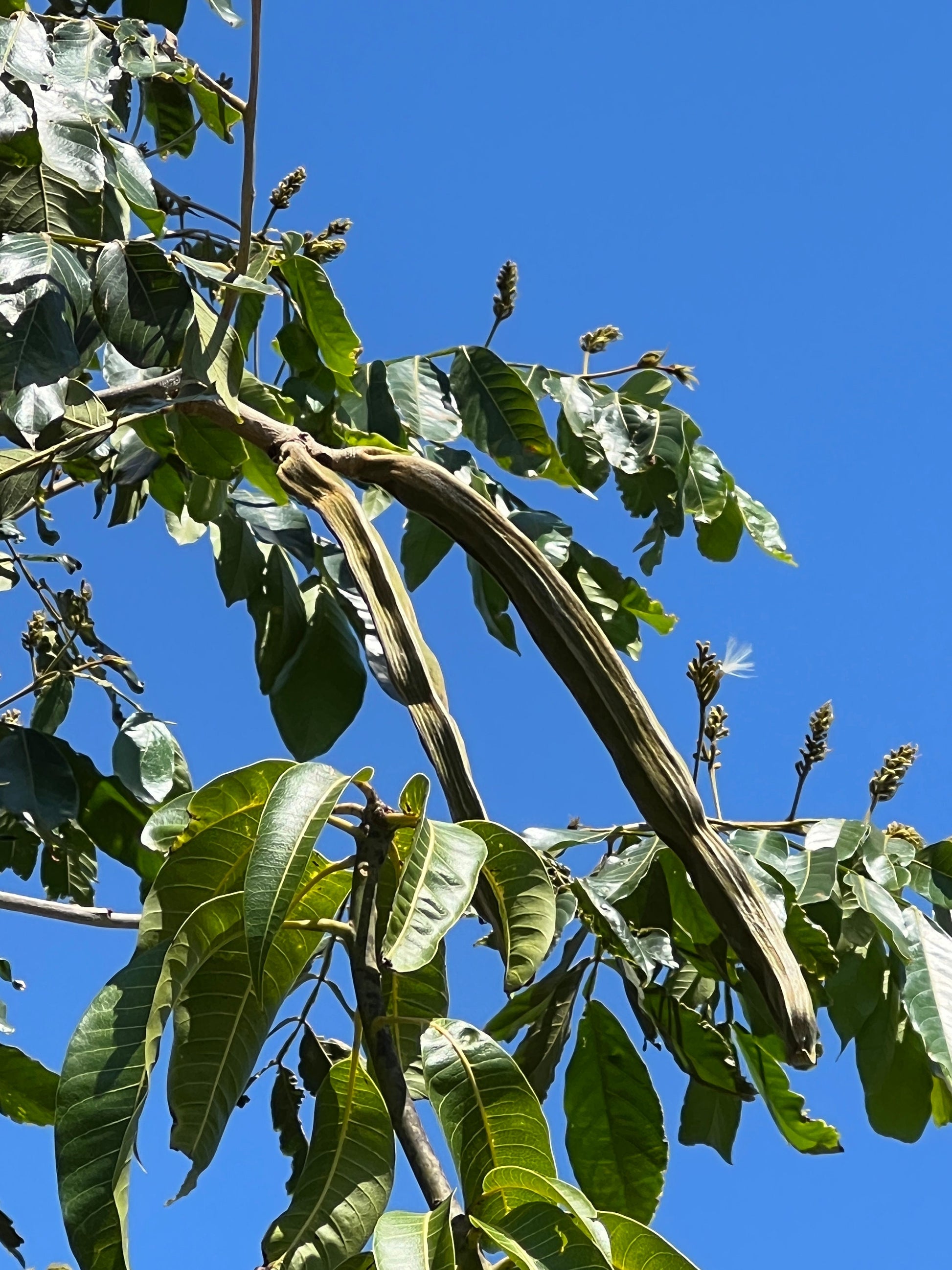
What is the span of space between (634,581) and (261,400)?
55 cm

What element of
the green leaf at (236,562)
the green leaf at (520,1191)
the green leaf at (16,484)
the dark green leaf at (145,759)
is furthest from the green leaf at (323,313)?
the green leaf at (520,1191)

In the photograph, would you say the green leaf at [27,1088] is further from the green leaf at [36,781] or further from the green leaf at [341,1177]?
the green leaf at [341,1177]

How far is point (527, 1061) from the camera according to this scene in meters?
1.24

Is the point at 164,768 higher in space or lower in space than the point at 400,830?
higher

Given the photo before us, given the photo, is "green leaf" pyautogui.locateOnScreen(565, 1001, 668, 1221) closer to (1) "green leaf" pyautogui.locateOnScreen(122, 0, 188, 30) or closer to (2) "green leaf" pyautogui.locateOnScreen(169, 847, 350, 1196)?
(2) "green leaf" pyautogui.locateOnScreen(169, 847, 350, 1196)

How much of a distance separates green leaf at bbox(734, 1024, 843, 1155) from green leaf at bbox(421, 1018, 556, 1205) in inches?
17.3

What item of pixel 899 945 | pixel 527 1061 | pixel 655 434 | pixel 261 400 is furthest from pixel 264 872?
pixel 655 434

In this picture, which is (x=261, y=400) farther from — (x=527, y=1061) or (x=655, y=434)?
(x=527, y=1061)

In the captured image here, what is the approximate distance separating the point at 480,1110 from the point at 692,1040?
491mm

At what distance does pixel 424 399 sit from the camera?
1.68 meters

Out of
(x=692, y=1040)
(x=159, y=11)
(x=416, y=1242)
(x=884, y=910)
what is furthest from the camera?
(x=159, y=11)

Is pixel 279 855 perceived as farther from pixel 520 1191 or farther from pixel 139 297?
pixel 139 297

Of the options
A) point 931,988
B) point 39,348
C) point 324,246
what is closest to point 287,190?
point 324,246

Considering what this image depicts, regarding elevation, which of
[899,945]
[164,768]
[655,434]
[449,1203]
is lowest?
[449,1203]
